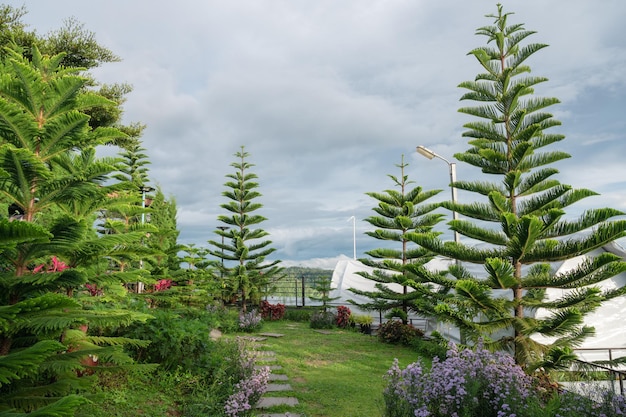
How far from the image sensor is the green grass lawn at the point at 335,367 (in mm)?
5586

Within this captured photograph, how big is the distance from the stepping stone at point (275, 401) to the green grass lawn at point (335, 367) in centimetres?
13

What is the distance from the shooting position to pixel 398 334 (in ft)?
37.2

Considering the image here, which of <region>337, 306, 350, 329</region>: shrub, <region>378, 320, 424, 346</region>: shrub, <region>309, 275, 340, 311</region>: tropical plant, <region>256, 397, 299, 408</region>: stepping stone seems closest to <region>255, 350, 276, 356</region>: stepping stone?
<region>256, 397, 299, 408</region>: stepping stone

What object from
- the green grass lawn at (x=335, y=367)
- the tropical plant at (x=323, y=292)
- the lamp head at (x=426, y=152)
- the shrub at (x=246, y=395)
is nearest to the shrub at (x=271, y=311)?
the tropical plant at (x=323, y=292)

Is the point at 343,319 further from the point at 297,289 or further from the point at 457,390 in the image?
the point at 457,390

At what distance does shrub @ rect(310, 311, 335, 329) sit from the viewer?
14180mm

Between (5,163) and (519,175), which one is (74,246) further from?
(519,175)

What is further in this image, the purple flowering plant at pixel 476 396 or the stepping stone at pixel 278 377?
the stepping stone at pixel 278 377

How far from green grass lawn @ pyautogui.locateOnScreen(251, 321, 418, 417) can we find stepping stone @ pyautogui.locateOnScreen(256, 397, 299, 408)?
125mm

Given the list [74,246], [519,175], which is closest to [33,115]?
[74,246]

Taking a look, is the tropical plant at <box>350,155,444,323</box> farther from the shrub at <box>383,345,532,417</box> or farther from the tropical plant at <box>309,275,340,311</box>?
the shrub at <box>383,345,532,417</box>

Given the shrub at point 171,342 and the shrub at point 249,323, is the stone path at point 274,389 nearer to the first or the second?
the shrub at point 171,342

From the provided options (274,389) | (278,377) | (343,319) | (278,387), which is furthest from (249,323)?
(274,389)

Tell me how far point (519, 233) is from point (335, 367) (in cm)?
425
